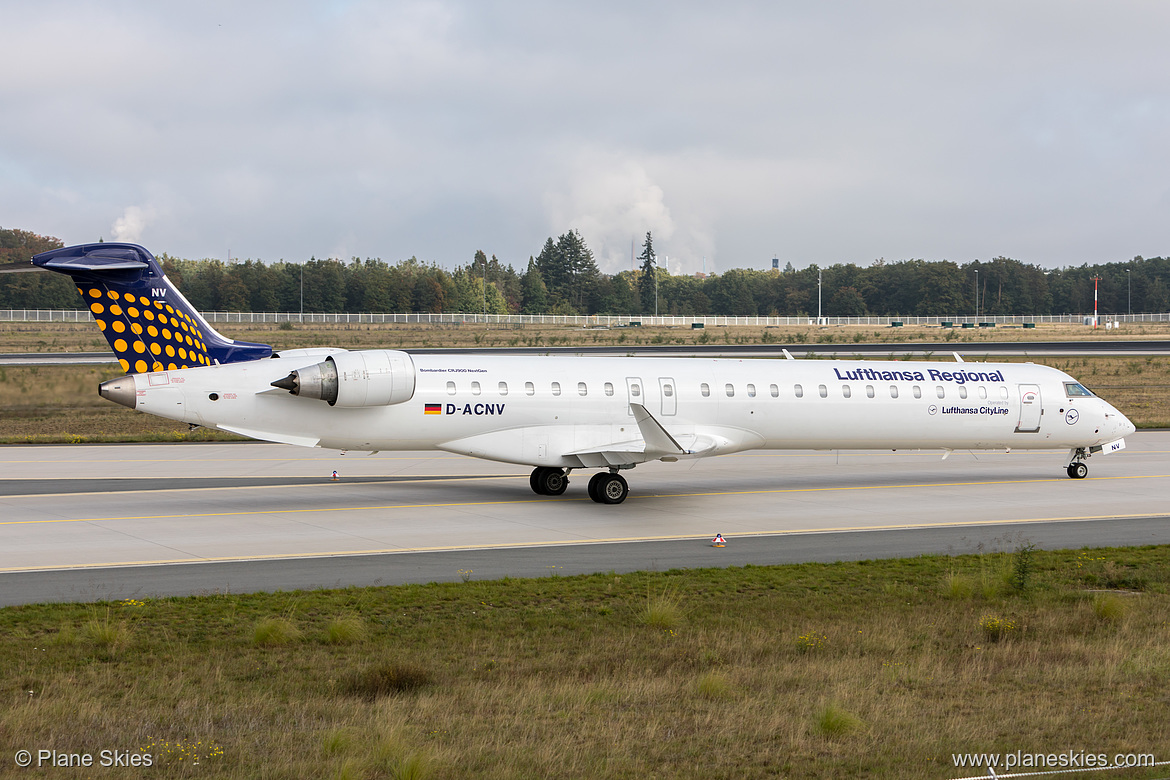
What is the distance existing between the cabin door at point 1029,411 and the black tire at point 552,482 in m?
11.5

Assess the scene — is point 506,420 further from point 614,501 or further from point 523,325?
point 523,325

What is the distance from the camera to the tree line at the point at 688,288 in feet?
426

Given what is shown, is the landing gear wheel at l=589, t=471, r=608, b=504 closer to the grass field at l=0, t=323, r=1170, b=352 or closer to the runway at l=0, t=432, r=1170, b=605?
the runway at l=0, t=432, r=1170, b=605

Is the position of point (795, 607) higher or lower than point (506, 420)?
lower

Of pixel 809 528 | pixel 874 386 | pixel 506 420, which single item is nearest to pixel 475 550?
pixel 506 420

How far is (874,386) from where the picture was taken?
2389 centimetres

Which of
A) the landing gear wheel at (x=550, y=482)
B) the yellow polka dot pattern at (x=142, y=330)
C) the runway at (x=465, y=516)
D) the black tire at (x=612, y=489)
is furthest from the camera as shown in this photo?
the landing gear wheel at (x=550, y=482)

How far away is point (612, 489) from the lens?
2114cm

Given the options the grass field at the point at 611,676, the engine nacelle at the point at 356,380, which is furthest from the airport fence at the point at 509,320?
the grass field at the point at 611,676

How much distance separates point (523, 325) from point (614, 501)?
93730mm

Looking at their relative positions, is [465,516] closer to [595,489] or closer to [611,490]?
[595,489]

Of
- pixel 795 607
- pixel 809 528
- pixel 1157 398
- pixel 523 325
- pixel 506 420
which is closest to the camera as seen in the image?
pixel 795 607

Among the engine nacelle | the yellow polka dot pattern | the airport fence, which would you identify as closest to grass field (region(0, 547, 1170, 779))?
the engine nacelle

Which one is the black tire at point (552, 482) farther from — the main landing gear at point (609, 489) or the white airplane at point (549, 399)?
the main landing gear at point (609, 489)
